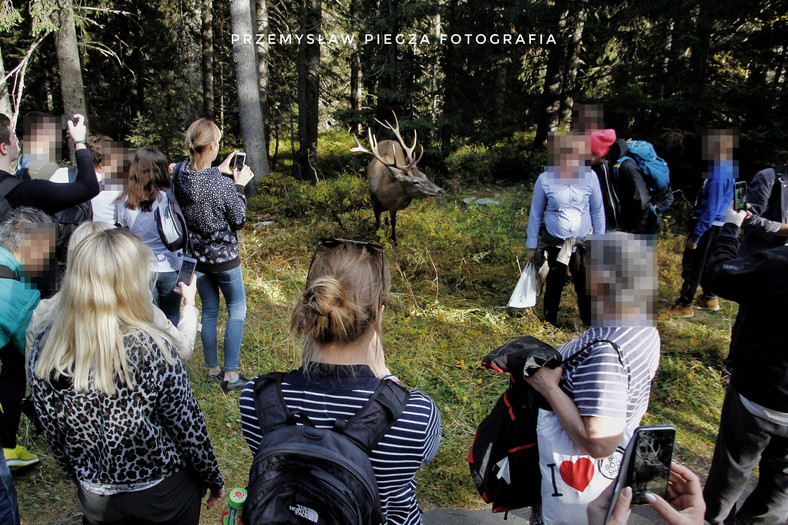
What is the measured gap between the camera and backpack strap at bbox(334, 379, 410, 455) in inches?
53.5

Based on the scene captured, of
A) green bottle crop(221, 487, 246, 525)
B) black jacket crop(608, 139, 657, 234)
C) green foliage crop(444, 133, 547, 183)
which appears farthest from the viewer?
green foliage crop(444, 133, 547, 183)

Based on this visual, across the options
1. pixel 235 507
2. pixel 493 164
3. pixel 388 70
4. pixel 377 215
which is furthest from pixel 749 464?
pixel 388 70

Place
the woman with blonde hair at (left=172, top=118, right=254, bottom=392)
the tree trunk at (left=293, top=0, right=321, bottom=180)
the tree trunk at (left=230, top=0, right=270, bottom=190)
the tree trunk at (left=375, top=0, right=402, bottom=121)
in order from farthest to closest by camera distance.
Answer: the tree trunk at (left=293, top=0, right=321, bottom=180) < the tree trunk at (left=375, top=0, right=402, bottom=121) < the tree trunk at (left=230, top=0, right=270, bottom=190) < the woman with blonde hair at (left=172, top=118, right=254, bottom=392)

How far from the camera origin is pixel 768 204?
3.88 metres

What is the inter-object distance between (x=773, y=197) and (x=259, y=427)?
4.20m

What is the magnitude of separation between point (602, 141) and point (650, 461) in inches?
143

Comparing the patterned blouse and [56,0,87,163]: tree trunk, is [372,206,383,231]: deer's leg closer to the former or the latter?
the patterned blouse

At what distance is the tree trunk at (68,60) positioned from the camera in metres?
9.95

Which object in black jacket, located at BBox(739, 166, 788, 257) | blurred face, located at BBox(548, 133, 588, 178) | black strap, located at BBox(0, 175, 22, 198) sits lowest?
black jacket, located at BBox(739, 166, 788, 257)

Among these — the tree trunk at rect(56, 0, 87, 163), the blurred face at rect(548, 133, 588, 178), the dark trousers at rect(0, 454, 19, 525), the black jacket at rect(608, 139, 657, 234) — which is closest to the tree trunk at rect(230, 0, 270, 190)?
the tree trunk at rect(56, 0, 87, 163)

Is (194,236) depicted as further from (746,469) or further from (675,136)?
(675,136)

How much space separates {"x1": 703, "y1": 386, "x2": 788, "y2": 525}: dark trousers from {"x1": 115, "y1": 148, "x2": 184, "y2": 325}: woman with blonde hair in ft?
11.6

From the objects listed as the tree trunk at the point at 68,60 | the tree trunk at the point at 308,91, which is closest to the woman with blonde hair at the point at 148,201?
the tree trunk at the point at 68,60

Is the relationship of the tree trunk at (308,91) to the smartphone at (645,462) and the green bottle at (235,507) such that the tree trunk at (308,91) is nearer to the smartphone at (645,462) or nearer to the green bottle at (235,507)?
the green bottle at (235,507)
